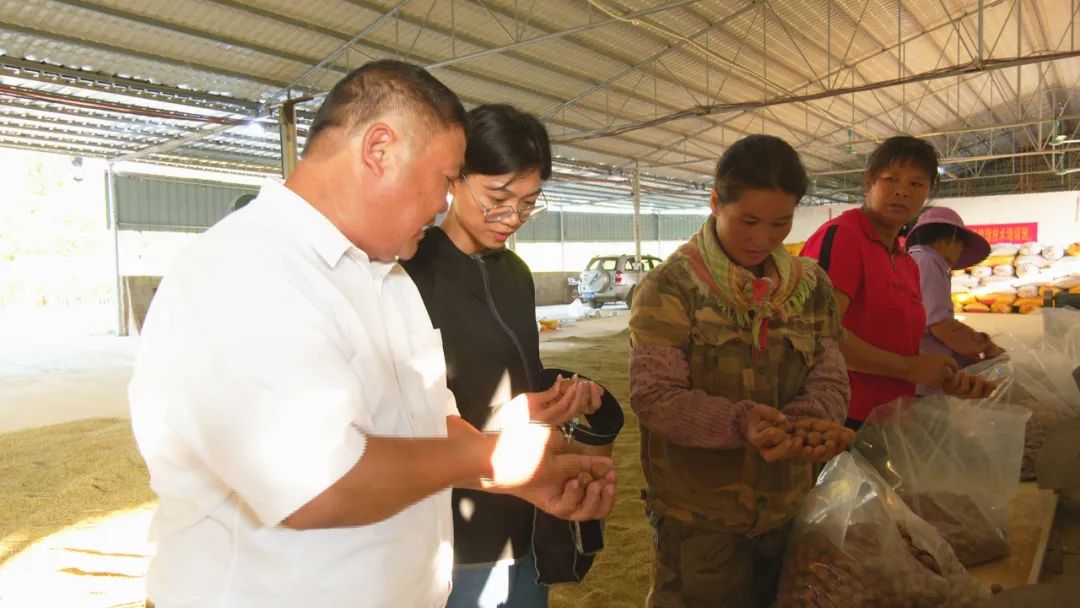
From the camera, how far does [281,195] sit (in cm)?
83

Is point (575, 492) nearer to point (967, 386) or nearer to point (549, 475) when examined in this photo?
point (549, 475)

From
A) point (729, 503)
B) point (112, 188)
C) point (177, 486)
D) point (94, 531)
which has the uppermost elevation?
point (112, 188)

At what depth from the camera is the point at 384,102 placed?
0.90 metres

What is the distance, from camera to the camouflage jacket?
4.74ft

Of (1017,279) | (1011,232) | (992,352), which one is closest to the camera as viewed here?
(992,352)

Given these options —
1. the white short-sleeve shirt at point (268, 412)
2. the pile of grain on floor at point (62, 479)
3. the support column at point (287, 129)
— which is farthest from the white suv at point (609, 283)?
the white short-sleeve shirt at point (268, 412)

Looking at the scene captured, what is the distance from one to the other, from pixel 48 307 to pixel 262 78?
51.4 feet

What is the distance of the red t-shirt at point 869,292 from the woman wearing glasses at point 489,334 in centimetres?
98

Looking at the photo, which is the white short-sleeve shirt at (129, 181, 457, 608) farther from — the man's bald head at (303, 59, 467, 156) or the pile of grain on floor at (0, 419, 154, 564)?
the pile of grain on floor at (0, 419, 154, 564)

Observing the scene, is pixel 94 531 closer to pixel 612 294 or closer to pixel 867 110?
pixel 612 294

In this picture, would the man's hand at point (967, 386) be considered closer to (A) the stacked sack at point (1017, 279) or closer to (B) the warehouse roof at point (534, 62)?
(B) the warehouse roof at point (534, 62)

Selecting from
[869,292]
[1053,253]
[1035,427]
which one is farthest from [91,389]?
[1053,253]

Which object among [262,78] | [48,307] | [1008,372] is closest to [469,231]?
[1008,372]

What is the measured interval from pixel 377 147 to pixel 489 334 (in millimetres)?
598
